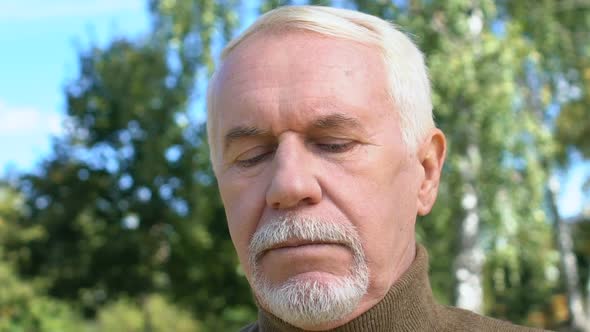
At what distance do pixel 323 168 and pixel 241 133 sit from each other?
0.65ft

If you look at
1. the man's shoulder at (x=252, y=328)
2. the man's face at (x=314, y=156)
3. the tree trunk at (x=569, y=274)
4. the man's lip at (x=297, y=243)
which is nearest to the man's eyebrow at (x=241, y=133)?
the man's face at (x=314, y=156)

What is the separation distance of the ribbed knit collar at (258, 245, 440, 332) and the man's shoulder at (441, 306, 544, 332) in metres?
0.06

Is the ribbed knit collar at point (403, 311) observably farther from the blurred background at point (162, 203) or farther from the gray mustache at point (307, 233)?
the blurred background at point (162, 203)

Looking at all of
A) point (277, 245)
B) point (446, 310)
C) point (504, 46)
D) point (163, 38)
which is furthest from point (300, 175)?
point (163, 38)

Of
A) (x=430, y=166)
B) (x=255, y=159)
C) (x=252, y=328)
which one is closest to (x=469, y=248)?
A: (x=252, y=328)

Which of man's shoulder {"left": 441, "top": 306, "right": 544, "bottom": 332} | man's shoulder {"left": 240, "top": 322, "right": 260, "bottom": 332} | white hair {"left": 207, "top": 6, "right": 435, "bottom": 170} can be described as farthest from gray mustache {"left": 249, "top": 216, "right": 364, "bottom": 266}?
man's shoulder {"left": 240, "top": 322, "right": 260, "bottom": 332}

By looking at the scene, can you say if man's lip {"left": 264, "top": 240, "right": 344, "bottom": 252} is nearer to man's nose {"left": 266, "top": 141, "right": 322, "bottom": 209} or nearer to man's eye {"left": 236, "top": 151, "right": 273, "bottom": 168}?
man's nose {"left": 266, "top": 141, "right": 322, "bottom": 209}

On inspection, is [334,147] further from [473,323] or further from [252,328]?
[252,328]

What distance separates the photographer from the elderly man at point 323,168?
1521mm

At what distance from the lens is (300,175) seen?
4.90 feet

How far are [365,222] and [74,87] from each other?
16.8 m

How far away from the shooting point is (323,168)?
154 centimetres

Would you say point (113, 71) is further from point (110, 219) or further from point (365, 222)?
point (365, 222)

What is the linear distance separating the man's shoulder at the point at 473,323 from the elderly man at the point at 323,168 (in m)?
0.13
